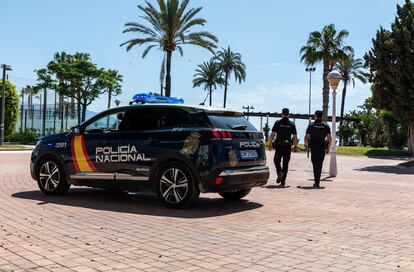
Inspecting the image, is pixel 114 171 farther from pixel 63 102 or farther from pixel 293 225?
pixel 63 102

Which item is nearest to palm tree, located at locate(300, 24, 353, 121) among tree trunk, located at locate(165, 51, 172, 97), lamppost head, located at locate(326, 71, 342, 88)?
tree trunk, located at locate(165, 51, 172, 97)

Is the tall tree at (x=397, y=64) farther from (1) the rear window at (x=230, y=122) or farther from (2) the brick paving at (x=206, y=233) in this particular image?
(1) the rear window at (x=230, y=122)

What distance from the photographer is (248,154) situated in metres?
8.29

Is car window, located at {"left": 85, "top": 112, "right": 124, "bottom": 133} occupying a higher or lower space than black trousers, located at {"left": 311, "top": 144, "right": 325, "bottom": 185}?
higher

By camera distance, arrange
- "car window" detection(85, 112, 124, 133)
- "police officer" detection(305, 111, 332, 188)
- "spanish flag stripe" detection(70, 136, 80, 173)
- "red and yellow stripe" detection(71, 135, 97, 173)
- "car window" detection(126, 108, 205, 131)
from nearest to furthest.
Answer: "car window" detection(126, 108, 205, 131) → "car window" detection(85, 112, 124, 133) → "red and yellow stripe" detection(71, 135, 97, 173) → "spanish flag stripe" detection(70, 136, 80, 173) → "police officer" detection(305, 111, 332, 188)

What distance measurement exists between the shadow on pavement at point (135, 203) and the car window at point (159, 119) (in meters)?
1.36

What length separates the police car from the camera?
772 centimetres

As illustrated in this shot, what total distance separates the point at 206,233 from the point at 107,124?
368cm

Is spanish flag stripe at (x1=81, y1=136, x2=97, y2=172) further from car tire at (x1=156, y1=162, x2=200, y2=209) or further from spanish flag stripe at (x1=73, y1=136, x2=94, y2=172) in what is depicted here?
car tire at (x1=156, y1=162, x2=200, y2=209)

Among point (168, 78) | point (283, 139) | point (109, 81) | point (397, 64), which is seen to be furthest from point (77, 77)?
point (283, 139)

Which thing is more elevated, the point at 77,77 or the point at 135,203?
the point at 77,77

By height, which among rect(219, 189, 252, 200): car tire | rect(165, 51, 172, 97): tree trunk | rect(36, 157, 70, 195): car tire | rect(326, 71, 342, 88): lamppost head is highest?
rect(165, 51, 172, 97): tree trunk

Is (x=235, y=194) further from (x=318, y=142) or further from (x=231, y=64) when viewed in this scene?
(x=231, y=64)

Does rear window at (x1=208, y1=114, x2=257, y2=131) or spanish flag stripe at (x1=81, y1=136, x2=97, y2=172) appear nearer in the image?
rear window at (x1=208, y1=114, x2=257, y2=131)
